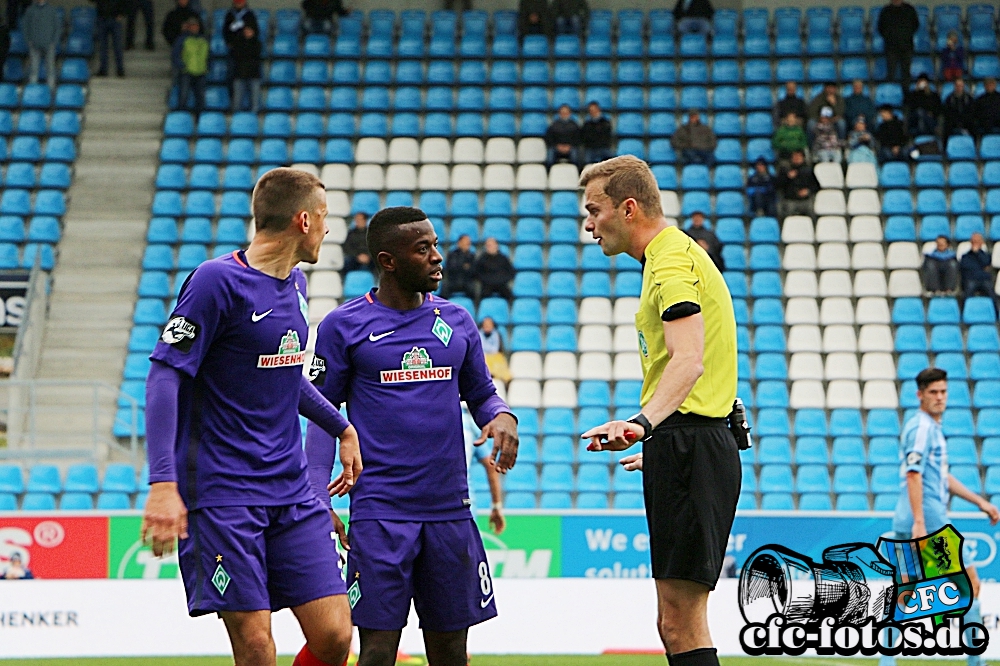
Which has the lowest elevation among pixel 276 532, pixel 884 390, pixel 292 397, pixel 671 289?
pixel 276 532

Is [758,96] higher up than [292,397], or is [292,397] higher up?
[758,96]

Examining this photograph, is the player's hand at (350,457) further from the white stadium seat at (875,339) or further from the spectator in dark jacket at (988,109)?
the spectator in dark jacket at (988,109)

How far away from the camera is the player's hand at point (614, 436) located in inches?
161

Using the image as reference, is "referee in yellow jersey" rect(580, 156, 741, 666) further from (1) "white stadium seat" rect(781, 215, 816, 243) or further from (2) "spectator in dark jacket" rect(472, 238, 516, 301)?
(1) "white stadium seat" rect(781, 215, 816, 243)

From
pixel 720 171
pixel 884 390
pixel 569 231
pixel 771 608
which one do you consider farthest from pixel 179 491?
pixel 720 171

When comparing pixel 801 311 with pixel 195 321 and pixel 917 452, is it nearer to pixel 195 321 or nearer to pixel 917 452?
pixel 917 452

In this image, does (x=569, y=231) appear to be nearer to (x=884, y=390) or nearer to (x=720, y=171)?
(x=720, y=171)

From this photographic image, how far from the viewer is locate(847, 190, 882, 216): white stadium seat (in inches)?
704

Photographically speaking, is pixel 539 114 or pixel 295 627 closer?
pixel 295 627

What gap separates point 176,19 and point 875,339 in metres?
11.9

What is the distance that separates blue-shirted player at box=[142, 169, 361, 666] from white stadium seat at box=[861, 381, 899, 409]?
1220 centimetres

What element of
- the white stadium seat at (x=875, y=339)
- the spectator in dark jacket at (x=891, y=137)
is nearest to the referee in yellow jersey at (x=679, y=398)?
the white stadium seat at (x=875, y=339)

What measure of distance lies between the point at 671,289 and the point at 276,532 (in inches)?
64.7

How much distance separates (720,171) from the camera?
18.6 meters
